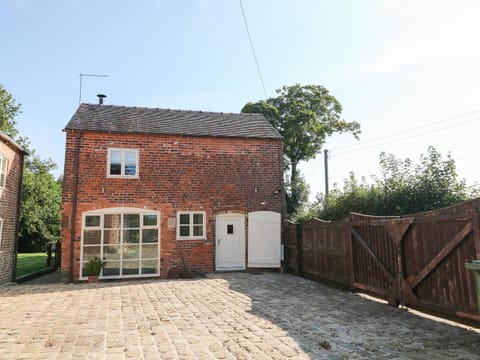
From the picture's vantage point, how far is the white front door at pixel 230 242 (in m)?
13.7

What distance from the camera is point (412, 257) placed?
275 inches

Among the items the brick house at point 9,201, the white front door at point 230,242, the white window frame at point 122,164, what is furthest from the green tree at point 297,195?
the brick house at point 9,201

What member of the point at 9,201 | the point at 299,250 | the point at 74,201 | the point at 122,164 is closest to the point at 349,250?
the point at 299,250

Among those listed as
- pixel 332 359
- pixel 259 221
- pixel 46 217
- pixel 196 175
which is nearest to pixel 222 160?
pixel 196 175

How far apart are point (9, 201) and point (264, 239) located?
33.0ft

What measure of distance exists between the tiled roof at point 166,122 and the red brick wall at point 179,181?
30 centimetres

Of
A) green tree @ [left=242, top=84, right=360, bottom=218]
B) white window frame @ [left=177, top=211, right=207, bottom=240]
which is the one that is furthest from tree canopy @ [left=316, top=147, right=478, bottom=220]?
green tree @ [left=242, top=84, right=360, bottom=218]

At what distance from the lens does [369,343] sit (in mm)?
5117

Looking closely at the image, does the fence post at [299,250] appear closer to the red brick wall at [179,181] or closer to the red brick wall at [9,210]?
the red brick wall at [179,181]

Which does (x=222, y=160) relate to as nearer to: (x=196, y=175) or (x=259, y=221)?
(x=196, y=175)

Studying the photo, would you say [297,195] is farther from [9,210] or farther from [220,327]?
[220,327]

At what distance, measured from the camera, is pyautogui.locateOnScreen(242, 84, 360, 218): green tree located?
1077 inches

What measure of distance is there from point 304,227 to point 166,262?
552 centimetres

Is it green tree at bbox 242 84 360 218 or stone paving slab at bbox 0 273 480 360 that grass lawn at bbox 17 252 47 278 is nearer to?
stone paving slab at bbox 0 273 480 360
